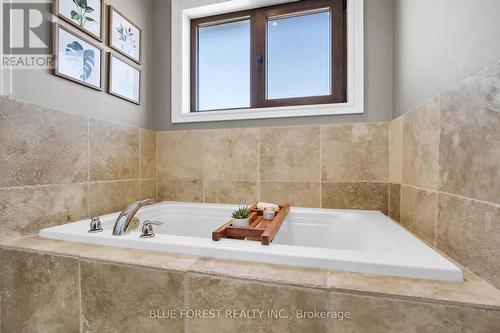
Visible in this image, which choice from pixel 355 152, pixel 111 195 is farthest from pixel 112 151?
pixel 355 152

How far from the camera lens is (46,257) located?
0.86 m

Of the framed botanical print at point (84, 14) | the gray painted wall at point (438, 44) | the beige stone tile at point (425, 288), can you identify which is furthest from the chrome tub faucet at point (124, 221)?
the gray painted wall at point (438, 44)

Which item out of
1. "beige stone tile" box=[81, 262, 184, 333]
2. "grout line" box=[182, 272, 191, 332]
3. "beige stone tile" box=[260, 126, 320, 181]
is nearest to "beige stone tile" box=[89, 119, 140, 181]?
"beige stone tile" box=[81, 262, 184, 333]

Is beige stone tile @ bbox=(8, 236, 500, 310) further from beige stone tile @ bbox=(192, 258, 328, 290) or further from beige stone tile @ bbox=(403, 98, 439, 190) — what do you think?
beige stone tile @ bbox=(403, 98, 439, 190)

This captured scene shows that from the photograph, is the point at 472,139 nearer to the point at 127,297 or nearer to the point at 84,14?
the point at 127,297

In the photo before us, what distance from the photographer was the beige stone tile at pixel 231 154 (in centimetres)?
173

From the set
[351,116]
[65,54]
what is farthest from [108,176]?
[351,116]

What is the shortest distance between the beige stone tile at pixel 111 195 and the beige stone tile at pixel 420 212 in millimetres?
1707

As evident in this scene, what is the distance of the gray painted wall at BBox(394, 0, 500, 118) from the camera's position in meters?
0.68

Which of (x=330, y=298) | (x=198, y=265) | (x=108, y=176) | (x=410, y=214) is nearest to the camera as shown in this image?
(x=330, y=298)

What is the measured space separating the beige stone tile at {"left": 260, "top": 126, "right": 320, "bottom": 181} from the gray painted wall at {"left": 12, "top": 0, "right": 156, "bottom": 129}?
951mm

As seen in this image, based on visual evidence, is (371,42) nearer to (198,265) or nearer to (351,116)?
(351,116)

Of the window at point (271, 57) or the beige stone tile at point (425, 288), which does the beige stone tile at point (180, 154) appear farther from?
the beige stone tile at point (425, 288)

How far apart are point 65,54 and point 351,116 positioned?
5.55 ft
